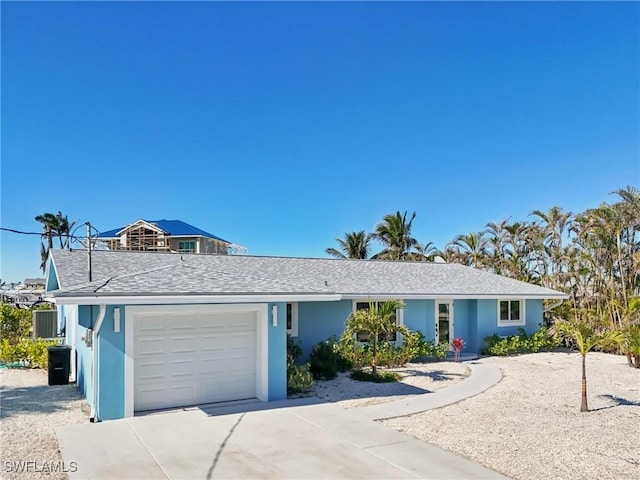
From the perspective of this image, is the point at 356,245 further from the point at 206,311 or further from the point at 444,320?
the point at 206,311

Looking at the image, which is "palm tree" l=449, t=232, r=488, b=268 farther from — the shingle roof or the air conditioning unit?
the air conditioning unit

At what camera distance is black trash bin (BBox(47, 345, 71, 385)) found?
12070 millimetres

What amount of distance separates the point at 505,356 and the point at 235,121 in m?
15.6

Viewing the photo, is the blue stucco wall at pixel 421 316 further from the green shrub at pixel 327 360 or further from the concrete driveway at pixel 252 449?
the concrete driveway at pixel 252 449

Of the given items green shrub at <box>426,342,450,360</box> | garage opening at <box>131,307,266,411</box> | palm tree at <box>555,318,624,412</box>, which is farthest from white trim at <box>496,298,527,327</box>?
garage opening at <box>131,307,266,411</box>

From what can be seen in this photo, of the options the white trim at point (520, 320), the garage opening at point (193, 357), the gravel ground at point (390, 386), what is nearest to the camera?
the garage opening at point (193, 357)

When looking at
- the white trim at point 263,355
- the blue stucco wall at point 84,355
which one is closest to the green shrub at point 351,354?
the white trim at point 263,355

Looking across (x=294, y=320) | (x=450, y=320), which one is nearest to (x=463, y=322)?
(x=450, y=320)

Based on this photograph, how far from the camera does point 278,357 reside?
10.5m

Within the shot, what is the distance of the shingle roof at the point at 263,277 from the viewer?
966cm

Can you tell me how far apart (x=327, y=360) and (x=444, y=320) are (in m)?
6.78

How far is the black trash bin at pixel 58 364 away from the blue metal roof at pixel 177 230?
3098 cm

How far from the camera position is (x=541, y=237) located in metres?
28.4

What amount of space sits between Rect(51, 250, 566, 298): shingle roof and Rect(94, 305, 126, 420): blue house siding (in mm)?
787
